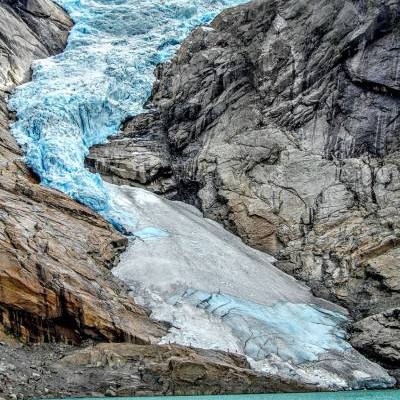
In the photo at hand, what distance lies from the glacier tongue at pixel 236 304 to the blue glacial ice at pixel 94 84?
2.79 meters

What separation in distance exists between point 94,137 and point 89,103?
1.88m

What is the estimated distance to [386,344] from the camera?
62.5 ft

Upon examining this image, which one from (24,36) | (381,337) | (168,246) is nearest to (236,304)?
(168,246)

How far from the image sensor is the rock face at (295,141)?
2461 centimetres

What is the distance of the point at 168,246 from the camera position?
2314 centimetres

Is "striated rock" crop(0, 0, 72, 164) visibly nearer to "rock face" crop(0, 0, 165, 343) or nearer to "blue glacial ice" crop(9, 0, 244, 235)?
"blue glacial ice" crop(9, 0, 244, 235)

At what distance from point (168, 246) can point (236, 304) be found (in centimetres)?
421

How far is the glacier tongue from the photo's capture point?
58.7ft

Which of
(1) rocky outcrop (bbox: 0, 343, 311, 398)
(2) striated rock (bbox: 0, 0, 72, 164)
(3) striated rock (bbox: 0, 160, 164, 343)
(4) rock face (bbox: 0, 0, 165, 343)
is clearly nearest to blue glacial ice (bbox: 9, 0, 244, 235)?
(2) striated rock (bbox: 0, 0, 72, 164)

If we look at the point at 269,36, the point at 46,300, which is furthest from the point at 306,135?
the point at 46,300

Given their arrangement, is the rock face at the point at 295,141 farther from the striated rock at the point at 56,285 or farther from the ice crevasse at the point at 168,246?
the striated rock at the point at 56,285

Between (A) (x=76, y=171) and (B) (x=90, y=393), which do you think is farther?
(A) (x=76, y=171)

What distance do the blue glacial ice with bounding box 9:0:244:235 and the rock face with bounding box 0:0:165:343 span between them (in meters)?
1.43

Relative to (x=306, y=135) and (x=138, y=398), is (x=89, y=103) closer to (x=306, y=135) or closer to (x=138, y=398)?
(x=306, y=135)
